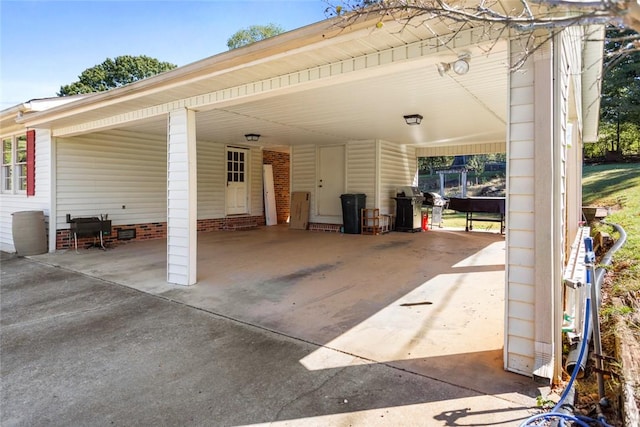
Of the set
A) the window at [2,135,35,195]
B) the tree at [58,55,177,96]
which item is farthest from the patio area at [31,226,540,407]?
the tree at [58,55,177,96]

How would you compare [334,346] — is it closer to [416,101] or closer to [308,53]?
[308,53]

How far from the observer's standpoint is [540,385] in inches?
91.2

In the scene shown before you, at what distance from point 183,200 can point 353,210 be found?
571 cm

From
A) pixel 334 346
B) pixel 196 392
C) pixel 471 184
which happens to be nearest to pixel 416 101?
pixel 334 346

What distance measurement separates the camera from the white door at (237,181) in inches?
432

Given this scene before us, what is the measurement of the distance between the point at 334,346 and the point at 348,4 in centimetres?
246

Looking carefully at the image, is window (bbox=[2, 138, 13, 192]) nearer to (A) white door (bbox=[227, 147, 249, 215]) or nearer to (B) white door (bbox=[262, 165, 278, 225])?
(A) white door (bbox=[227, 147, 249, 215])

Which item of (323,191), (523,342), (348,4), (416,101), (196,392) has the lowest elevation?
(196,392)

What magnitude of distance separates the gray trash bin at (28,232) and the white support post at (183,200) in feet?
13.5

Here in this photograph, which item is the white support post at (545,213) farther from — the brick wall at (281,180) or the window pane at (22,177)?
the brick wall at (281,180)

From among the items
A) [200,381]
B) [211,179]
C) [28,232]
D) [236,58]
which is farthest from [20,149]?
[200,381]

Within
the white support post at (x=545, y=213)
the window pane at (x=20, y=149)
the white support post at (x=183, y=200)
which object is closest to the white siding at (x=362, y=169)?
the white support post at (x=183, y=200)

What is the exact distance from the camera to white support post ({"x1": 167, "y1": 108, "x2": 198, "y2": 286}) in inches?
193

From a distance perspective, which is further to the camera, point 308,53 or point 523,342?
A: point 308,53
